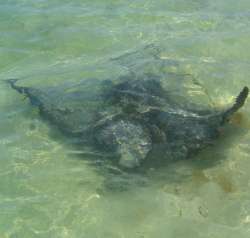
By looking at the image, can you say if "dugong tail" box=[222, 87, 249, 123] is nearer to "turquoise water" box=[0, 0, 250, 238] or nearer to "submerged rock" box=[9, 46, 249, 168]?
"submerged rock" box=[9, 46, 249, 168]

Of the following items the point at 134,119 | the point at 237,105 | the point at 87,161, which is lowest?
the point at 87,161

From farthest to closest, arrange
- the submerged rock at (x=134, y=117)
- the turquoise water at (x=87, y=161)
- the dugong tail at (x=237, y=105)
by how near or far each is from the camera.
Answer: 1. the submerged rock at (x=134, y=117)
2. the dugong tail at (x=237, y=105)
3. the turquoise water at (x=87, y=161)

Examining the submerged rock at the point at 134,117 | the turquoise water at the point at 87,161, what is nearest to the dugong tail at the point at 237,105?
the submerged rock at the point at 134,117

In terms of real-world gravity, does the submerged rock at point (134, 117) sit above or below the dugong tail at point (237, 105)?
below

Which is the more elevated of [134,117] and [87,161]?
[134,117]

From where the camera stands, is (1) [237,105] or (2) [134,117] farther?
(2) [134,117]

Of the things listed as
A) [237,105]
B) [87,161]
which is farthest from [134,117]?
[237,105]

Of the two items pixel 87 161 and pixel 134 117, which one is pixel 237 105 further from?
pixel 87 161

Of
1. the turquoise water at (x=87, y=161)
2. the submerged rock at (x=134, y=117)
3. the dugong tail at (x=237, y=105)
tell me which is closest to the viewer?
the turquoise water at (x=87, y=161)

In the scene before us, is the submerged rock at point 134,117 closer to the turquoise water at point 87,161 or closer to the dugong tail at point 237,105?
the dugong tail at point 237,105

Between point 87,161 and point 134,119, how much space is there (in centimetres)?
94

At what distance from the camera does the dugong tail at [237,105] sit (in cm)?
641

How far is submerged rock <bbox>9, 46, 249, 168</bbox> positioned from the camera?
6.56m

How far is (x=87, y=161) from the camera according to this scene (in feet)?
22.6
